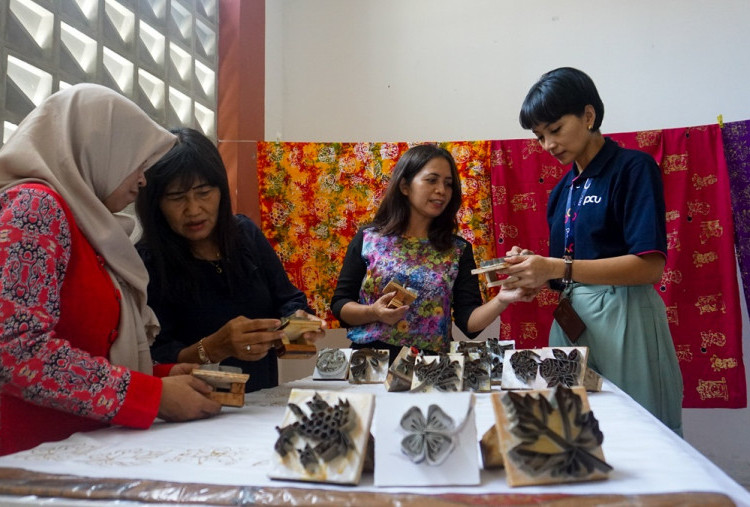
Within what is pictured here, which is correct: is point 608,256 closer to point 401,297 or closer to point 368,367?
point 401,297

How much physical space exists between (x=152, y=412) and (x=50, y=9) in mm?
1562

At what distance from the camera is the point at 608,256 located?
1.79 meters

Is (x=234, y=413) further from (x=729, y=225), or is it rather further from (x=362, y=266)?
(x=729, y=225)

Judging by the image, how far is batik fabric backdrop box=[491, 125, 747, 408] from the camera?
2836 mm

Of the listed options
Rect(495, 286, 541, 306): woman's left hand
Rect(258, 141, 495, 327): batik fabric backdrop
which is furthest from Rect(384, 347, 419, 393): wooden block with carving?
Rect(258, 141, 495, 327): batik fabric backdrop

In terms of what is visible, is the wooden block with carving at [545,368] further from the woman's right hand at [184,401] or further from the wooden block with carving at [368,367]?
the woman's right hand at [184,401]

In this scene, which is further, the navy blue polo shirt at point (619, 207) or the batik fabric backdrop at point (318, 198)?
the batik fabric backdrop at point (318, 198)

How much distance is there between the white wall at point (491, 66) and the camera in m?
3.42

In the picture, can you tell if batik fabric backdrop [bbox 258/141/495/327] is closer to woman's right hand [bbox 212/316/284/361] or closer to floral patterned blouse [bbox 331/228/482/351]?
floral patterned blouse [bbox 331/228/482/351]

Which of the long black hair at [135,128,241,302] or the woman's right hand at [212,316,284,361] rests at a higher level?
the long black hair at [135,128,241,302]

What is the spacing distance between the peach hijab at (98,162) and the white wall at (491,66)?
8.14 ft

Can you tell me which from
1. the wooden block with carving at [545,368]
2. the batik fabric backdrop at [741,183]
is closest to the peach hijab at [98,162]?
the wooden block with carving at [545,368]

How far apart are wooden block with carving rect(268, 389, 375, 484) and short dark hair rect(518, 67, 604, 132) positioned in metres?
1.34

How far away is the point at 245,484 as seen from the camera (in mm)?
775
